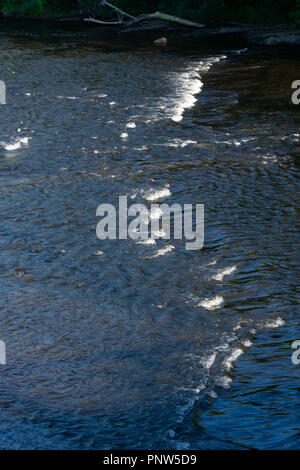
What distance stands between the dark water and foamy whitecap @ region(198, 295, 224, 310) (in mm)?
19

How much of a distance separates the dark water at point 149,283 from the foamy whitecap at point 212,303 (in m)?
0.02

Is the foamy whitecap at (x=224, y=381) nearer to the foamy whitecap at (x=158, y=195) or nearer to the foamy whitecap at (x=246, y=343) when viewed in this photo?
the foamy whitecap at (x=246, y=343)

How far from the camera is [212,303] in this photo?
6680mm

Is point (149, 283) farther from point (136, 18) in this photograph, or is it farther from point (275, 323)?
point (136, 18)

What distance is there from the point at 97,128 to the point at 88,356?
803 cm

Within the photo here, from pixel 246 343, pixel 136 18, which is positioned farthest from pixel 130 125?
pixel 136 18

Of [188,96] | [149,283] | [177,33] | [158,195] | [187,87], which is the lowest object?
[149,283]

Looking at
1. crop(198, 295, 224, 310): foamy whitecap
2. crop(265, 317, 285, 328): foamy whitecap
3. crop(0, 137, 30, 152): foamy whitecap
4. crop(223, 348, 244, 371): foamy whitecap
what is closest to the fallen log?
crop(0, 137, 30, 152): foamy whitecap

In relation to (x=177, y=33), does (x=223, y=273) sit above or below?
below

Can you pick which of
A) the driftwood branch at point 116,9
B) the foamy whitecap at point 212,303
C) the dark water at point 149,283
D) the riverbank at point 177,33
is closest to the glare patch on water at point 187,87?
the dark water at point 149,283

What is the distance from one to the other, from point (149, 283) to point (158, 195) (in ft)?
9.27

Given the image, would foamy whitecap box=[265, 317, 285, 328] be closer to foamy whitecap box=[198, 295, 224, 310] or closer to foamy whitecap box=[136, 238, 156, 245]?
foamy whitecap box=[198, 295, 224, 310]

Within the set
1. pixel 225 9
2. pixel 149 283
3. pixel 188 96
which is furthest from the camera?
pixel 225 9

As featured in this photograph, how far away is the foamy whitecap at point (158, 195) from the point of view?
9.66m
